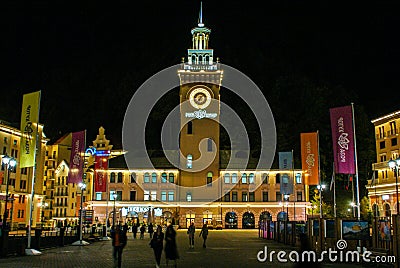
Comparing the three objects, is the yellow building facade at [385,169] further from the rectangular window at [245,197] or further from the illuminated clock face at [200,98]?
the illuminated clock face at [200,98]

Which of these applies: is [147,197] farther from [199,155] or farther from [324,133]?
[324,133]

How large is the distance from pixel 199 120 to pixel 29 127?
196 ft

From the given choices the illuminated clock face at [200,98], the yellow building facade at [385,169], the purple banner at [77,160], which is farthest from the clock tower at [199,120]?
the purple banner at [77,160]

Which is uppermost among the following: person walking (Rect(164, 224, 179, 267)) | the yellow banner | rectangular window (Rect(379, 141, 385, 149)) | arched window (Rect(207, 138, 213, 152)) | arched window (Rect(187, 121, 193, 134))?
arched window (Rect(187, 121, 193, 134))

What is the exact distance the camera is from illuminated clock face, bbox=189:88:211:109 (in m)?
88.2

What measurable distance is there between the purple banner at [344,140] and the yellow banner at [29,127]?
1987cm

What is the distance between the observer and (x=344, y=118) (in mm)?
33719

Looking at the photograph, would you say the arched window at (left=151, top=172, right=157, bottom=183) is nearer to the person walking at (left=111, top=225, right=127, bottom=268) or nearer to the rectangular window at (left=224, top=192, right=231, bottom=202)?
the rectangular window at (left=224, top=192, right=231, bottom=202)

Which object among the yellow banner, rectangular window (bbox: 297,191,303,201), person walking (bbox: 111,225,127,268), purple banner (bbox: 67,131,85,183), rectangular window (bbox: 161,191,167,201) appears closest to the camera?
person walking (bbox: 111,225,127,268)

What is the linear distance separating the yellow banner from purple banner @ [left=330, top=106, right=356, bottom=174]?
65.2 feet

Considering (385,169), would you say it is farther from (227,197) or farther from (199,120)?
(199,120)

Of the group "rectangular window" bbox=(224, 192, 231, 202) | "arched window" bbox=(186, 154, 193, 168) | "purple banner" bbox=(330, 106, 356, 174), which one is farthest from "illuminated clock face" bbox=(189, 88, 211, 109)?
"purple banner" bbox=(330, 106, 356, 174)

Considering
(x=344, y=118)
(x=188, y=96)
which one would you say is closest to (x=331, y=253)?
(x=344, y=118)

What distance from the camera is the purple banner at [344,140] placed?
1313 inches
